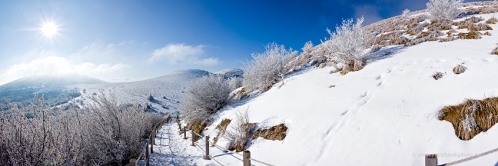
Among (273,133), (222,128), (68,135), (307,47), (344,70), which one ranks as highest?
(307,47)

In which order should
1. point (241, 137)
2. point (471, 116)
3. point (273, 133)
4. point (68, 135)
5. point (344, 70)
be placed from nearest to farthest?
point (68, 135)
point (471, 116)
point (273, 133)
point (241, 137)
point (344, 70)

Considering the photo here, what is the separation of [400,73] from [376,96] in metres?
1.50

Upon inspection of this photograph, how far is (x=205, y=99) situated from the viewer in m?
11.3

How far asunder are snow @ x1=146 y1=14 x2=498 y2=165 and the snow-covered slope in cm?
2

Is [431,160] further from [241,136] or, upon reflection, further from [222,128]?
[222,128]

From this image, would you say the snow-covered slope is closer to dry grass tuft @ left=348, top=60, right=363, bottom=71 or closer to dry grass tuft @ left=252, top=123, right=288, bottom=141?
dry grass tuft @ left=252, top=123, right=288, bottom=141

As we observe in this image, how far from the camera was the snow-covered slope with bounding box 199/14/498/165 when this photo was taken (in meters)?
3.94

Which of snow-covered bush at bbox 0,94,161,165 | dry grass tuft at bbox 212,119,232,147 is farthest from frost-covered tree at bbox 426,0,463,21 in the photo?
snow-covered bush at bbox 0,94,161,165

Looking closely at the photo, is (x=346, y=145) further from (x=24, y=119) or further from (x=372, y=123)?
(x=24, y=119)

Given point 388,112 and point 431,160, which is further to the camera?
point 388,112

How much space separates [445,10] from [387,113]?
1346cm

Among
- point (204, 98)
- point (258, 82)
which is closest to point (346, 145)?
point (258, 82)

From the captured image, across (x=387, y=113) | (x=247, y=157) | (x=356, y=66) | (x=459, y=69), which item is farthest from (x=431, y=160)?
(x=356, y=66)

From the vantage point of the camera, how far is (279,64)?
38.1 feet
